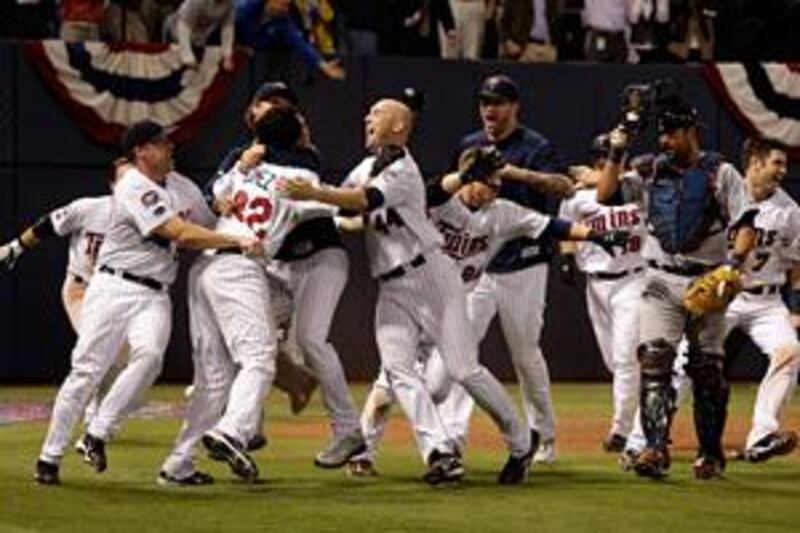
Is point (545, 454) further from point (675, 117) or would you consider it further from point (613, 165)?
point (675, 117)

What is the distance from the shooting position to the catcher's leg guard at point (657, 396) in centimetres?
1270

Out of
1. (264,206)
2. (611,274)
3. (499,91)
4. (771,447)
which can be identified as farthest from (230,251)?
(611,274)

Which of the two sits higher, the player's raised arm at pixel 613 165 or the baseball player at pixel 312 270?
the player's raised arm at pixel 613 165

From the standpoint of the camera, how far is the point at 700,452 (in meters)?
13.0

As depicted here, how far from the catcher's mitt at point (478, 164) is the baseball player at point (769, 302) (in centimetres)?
208

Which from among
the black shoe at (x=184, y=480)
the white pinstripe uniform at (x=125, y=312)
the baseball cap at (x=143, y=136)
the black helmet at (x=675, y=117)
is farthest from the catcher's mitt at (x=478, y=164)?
the black shoe at (x=184, y=480)

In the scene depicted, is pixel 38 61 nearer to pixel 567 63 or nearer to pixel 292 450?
pixel 567 63

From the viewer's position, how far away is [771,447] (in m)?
14.0

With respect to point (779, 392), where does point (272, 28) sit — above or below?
above

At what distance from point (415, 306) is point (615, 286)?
3.49 metres

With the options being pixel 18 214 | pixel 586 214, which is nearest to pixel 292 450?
Result: pixel 586 214

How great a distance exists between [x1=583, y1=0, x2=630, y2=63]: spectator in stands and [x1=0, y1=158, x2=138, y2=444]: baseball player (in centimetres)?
855

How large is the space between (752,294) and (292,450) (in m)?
3.17

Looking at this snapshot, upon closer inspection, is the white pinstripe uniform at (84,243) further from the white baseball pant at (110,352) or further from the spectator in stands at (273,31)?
the spectator in stands at (273,31)
